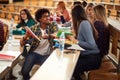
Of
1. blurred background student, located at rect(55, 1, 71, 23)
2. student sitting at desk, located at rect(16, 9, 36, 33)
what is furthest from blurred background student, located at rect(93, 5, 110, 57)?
blurred background student, located at rect(55, 1, 71, 23)

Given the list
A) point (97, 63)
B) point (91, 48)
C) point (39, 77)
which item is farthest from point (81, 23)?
point (39, 77)

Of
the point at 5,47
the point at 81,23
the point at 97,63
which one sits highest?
the point at 81,23

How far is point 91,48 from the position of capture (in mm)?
3980

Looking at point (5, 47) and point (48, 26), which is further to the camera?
point (48, 26)

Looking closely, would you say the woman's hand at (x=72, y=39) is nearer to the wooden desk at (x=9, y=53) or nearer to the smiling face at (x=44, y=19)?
the smiling face at (x=44, y=19)

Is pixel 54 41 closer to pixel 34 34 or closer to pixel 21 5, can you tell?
pixel 34 34

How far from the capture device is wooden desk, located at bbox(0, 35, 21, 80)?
2.87m

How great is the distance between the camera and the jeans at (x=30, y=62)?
4277 millimetres

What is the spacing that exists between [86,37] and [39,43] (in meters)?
0.81

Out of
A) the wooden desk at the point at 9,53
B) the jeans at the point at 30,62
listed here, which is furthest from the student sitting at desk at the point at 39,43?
the wooden desk at the point at 9,53

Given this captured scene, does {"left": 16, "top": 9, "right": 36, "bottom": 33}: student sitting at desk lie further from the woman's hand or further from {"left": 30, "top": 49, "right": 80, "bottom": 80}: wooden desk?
{"left": 30, "top": 49, "right": 80, "bottom": 80}: wooden desk

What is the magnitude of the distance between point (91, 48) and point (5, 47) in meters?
1.21

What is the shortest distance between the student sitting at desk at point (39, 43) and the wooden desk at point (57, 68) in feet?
2.48

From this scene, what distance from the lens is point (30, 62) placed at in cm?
434
